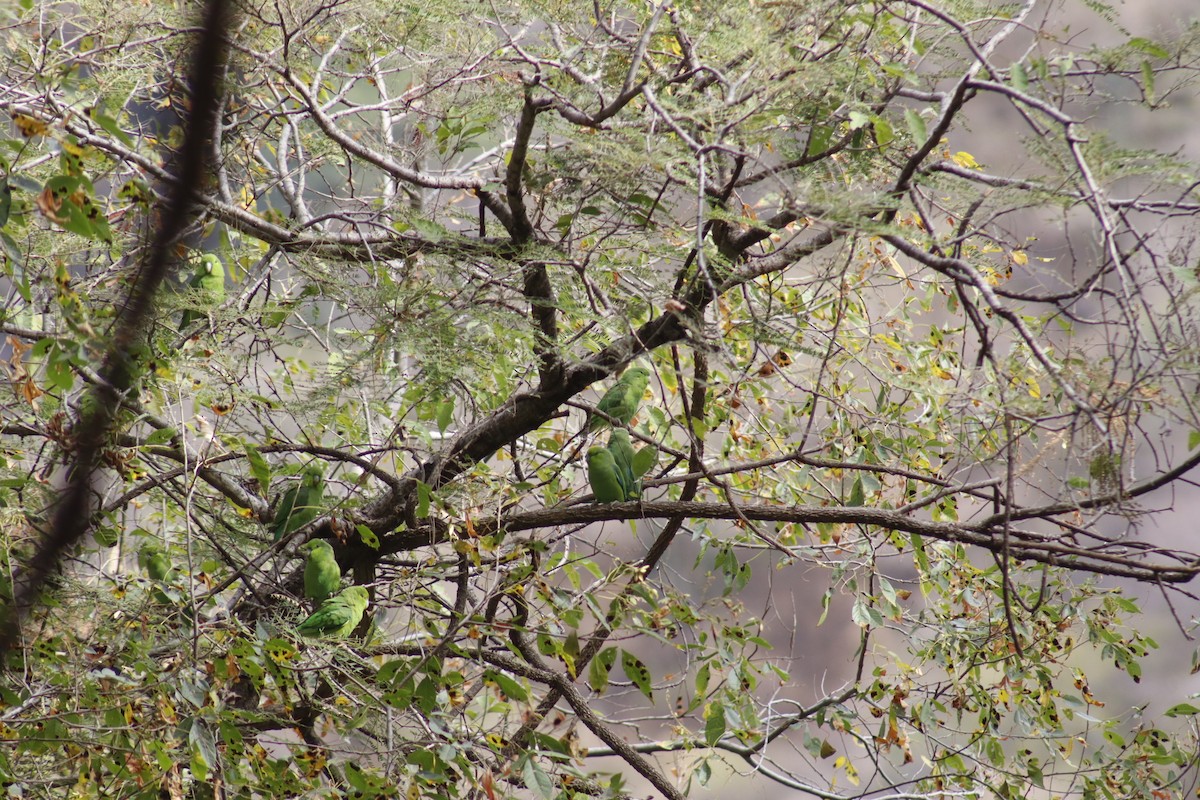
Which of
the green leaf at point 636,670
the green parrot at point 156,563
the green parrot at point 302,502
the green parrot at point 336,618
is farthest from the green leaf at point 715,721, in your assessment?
the green parrot at point 156,563

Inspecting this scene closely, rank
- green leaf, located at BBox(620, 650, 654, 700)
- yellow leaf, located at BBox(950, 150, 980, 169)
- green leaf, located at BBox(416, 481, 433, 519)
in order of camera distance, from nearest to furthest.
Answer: green leaf, located at BBox(416, 481, 433, 519)
green leaf, located at BBox(620, 650, 654, 700)
yellow leaf, located at BBox(950, 150, 980, 169)

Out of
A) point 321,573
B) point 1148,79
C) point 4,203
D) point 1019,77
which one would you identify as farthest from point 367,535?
point 1148,79

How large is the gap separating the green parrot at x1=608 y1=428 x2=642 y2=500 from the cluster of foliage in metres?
0.05

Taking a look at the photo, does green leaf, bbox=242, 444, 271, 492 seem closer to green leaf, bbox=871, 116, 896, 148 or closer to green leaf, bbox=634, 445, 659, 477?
green leaf, bbox=634, 445, 659, 477

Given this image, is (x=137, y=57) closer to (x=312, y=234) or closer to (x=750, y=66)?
(x=312, y=234)

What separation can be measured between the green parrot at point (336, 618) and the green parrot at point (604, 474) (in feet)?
1.59

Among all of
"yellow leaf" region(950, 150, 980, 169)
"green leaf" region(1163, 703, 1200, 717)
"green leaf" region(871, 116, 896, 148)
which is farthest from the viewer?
"yellow leaf" region(950, 150, 980, 169)

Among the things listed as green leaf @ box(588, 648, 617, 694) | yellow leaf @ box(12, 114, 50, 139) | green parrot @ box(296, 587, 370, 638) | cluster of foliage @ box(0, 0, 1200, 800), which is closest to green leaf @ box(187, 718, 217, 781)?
cluster of foliage @ box(0, 0, 1200, 800)

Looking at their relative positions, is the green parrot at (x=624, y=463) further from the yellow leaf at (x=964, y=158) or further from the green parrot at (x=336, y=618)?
the yellow leaf at (x=964, y=158)

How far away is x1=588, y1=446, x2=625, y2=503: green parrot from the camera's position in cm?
183

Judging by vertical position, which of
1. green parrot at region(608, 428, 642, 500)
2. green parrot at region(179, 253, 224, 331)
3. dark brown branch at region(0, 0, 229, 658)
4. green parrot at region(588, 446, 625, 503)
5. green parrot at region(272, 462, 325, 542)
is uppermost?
green parrot at region(179, 253, 224, 331)

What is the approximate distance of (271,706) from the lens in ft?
7.22

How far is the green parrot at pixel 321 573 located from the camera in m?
1.85

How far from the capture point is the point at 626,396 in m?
1.95
